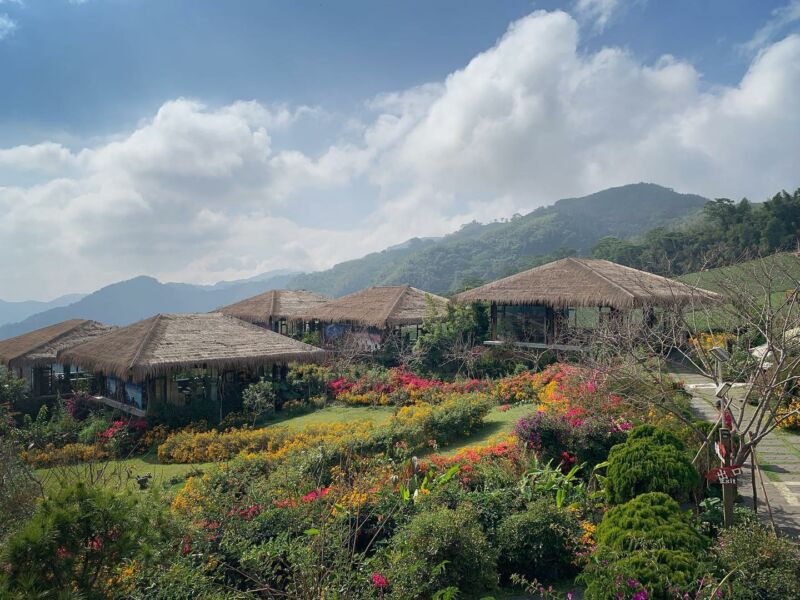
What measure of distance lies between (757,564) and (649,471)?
5.26 ft

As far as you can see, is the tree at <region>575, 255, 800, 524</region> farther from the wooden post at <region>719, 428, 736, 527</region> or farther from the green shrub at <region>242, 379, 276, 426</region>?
the green shrub at <region>242, 379, 276, 426</region>

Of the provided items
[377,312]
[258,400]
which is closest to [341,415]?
[258,400]

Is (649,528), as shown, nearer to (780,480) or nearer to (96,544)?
(780,480)

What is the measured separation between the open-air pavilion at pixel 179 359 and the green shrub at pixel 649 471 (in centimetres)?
1118

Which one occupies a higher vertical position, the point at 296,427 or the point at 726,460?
the point at 726,460

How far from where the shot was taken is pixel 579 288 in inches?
692

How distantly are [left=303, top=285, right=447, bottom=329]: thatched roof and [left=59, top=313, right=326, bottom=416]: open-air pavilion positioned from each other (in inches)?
202

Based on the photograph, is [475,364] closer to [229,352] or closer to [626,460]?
[229,352]

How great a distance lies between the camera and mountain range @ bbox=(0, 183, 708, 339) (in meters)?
93.2

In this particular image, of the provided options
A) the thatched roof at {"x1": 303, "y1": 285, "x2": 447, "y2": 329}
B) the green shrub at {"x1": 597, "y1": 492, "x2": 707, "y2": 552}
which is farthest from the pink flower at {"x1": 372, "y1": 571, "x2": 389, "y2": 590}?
the thatched roof at {"x1": 303, "y1": 285, "x2": 447, "y2": 329}

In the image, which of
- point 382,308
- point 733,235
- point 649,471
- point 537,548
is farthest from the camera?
point 733,235

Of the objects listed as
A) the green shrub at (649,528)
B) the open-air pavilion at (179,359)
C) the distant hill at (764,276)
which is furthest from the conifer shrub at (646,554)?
the open-air pavilion at (179,359)

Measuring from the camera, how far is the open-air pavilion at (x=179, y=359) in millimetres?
13422

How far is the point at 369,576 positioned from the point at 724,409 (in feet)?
A: 10.5
